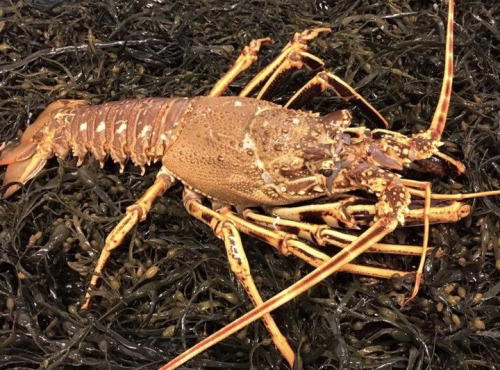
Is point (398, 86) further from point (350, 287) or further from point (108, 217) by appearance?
point (108, 217)

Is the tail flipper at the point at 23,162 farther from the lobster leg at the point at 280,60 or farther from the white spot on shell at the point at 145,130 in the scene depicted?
the lobster leg at the point at 280,60

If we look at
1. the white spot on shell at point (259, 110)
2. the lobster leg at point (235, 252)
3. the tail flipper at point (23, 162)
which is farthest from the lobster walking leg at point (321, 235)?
the tail flipper at point (23, 162)

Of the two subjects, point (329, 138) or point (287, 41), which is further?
point (287, 41)

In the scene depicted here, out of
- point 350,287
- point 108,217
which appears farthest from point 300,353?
point 108,217

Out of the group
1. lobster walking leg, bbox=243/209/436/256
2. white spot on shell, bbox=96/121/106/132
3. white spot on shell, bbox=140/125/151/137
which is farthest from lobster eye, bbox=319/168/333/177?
white spot on shell, bbox=96/121/106/132

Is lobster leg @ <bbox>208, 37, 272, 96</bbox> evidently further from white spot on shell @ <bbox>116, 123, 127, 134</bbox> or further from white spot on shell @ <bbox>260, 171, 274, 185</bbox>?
white spot on shell @ <bbox>260, 171, 274, 185</bbox>

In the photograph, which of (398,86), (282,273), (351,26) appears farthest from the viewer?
(351,26)
